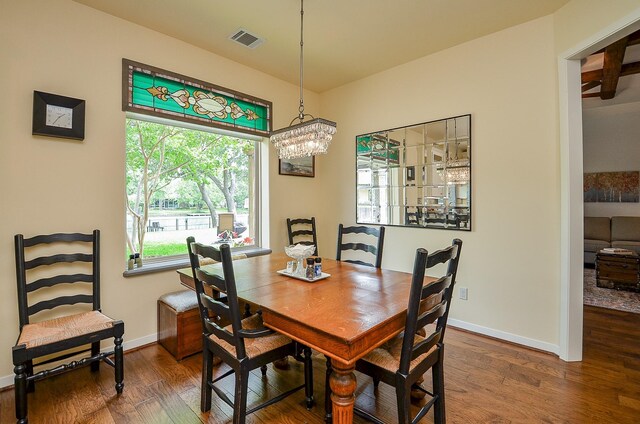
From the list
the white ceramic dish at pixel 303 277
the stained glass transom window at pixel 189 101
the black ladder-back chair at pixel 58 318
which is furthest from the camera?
the stained glass transom window at pixel 189 101

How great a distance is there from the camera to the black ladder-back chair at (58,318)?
171 cm

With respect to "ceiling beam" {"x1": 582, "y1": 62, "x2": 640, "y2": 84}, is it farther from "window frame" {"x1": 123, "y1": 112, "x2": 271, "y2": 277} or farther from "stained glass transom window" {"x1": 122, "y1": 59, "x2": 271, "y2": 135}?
"window frame" {"x1": 123, "y1": 112, "x2": 271, "y2": 277}

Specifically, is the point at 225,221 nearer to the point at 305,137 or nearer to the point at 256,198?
the point at 256,198

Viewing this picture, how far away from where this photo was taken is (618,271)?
418cm

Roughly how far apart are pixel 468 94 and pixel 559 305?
205 cm

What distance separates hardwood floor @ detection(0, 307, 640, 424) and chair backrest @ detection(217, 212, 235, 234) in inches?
52.9

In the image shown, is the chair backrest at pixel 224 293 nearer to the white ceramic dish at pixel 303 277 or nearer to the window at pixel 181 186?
the white ceramic dish at pixel 303 277

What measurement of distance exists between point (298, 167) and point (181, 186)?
1508 millimetres

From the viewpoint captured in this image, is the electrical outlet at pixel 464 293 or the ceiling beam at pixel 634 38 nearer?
the ceiling beam at pixel 634 38

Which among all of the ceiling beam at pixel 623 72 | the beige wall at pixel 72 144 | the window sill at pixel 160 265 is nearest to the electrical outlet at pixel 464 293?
the window sill at pixel 160 265

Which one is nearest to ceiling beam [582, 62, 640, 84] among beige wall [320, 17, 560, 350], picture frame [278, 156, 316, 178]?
beige wall [320, 17, 560, 350]

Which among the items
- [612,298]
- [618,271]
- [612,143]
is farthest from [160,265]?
[612,143]

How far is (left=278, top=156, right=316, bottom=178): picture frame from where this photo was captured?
12.6ft

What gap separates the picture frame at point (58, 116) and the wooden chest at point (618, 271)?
6.36 meters
